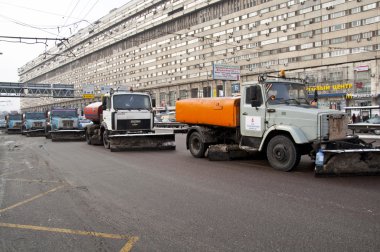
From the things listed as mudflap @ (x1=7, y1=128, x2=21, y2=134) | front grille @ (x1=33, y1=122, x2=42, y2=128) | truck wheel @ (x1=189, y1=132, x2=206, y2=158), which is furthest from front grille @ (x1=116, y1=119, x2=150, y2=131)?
mudflap @ (x1=7, y1=128, x2=21, y2=134)

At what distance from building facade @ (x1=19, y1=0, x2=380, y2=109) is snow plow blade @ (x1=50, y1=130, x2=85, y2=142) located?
22.0 ft

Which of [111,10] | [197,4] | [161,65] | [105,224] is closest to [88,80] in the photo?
[111,10]

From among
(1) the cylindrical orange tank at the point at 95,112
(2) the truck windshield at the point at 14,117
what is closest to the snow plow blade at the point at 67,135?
(1) the cylindrical orange tank at the point at 95,112

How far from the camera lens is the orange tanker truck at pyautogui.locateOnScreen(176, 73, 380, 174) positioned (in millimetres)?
8477

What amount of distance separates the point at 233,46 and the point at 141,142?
63.7 meters

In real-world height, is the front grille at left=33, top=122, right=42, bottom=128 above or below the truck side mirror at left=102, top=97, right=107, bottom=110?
below

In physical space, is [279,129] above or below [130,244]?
above

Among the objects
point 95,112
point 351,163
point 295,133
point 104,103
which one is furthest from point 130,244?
point 95,112

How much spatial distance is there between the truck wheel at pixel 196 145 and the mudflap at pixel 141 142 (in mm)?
3106

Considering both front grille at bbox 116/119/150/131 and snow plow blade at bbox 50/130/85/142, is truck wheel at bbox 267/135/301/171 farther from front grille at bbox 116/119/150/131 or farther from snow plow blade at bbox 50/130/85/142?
snow plow blade at bbox 50/130/85/142

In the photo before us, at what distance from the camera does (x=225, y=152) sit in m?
11.6

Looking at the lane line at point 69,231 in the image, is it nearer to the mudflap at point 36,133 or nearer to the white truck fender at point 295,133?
the white truck fender at point 295,133

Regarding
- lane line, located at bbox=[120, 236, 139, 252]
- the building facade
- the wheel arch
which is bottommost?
lane line, located at bbox=[120, 236, 139, 252]

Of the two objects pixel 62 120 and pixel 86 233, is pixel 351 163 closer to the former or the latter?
pixel 86 233
